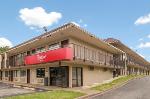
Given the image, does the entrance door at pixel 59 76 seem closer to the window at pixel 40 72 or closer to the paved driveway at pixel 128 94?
the window at pixel 40 72

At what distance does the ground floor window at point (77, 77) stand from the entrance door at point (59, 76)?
99 cm

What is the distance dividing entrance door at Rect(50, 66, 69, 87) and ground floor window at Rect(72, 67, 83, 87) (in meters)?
0.99

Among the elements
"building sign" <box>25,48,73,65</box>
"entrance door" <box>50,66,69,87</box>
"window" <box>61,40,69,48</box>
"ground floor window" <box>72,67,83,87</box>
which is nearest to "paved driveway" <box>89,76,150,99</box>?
"ground floor window" <box>72,67,83,87</box>

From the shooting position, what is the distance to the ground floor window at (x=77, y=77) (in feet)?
95.5

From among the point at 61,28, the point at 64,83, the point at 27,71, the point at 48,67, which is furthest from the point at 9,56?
the point at 61,28

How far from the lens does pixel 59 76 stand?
97.2 ft

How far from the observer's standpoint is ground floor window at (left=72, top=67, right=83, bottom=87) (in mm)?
29117

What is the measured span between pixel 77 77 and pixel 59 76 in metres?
1.99

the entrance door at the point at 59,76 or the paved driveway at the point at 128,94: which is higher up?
the entrance door at the point at 59,76

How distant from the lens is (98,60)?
119 feet

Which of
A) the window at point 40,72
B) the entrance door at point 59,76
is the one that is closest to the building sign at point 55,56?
the entrance door at point 59,76

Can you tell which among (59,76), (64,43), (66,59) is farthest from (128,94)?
(64,43)

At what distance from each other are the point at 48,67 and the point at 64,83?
4.19 m

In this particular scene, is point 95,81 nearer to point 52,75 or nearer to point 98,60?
point 98,60
